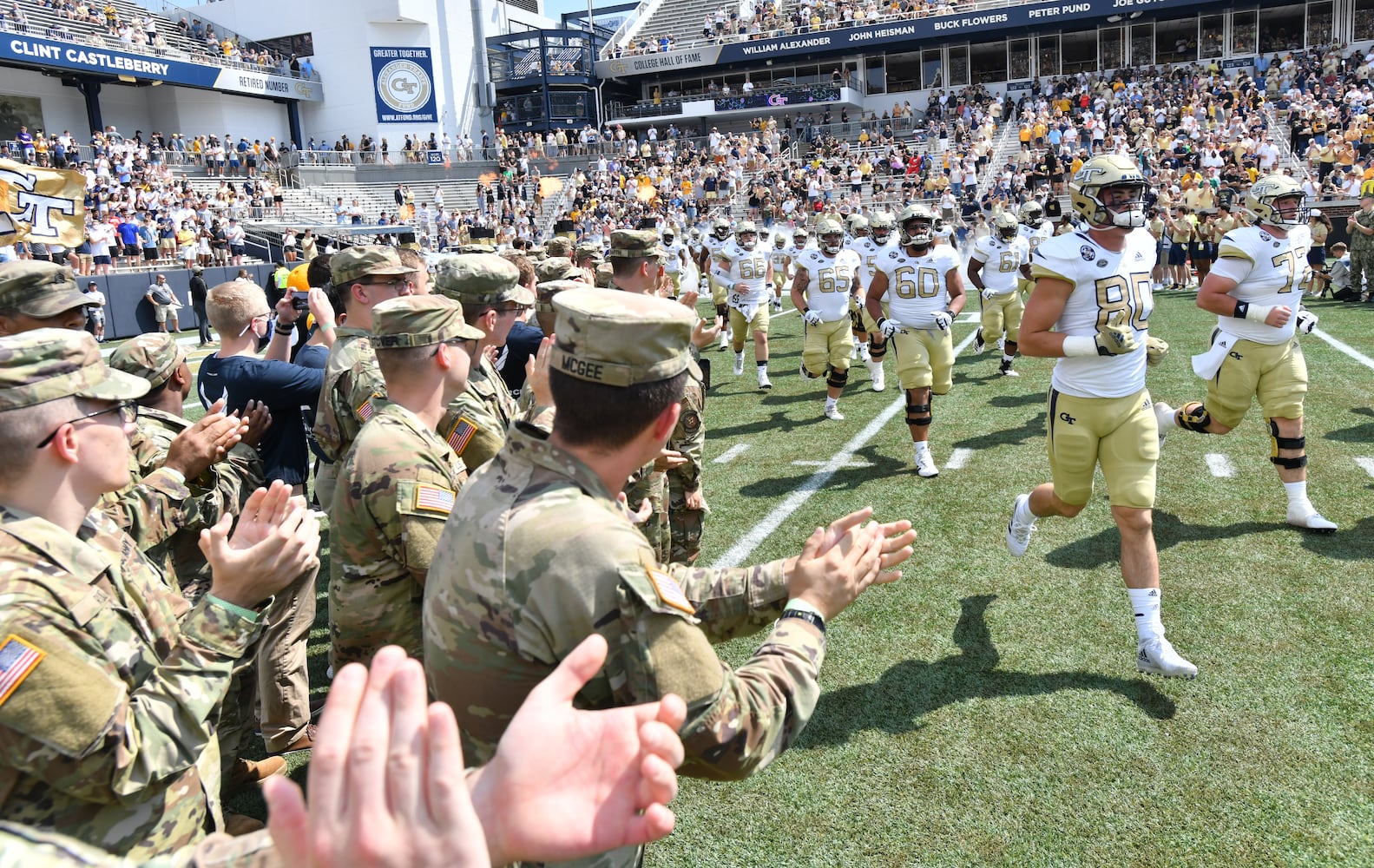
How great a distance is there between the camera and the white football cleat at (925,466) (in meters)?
8.23

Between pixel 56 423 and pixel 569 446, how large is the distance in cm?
128

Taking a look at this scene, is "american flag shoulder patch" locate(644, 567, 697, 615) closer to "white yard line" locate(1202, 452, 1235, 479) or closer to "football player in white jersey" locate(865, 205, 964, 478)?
"football player in white jersey" locate(865, 205, 964, 478)

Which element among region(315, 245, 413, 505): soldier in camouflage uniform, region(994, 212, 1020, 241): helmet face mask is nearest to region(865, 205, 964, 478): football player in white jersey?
region(994, 212, 1020, 241): helmet face mask

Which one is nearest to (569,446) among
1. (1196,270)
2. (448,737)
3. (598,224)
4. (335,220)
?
(448,737)

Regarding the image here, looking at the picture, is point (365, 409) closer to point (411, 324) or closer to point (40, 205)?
point (411, 324)

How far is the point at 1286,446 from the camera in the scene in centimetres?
640

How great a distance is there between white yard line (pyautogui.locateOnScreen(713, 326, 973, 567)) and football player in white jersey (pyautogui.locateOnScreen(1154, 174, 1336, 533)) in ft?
9.35

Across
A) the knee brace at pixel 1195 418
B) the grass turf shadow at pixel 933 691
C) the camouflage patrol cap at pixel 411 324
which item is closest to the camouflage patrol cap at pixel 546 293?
the camouflage patrol cap at pixel 411 324

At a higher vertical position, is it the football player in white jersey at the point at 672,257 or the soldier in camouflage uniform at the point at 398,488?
the football player in white jersey at the point at 672,257

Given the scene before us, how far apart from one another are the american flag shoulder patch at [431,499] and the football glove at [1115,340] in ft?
11.2

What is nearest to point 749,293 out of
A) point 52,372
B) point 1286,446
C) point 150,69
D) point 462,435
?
point 1286,446

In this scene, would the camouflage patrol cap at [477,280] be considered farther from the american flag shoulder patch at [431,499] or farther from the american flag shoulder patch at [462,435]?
the american flag shoulder patch at [431,499]

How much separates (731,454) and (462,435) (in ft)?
18.2

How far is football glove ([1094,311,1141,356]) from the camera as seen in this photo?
4.78m
